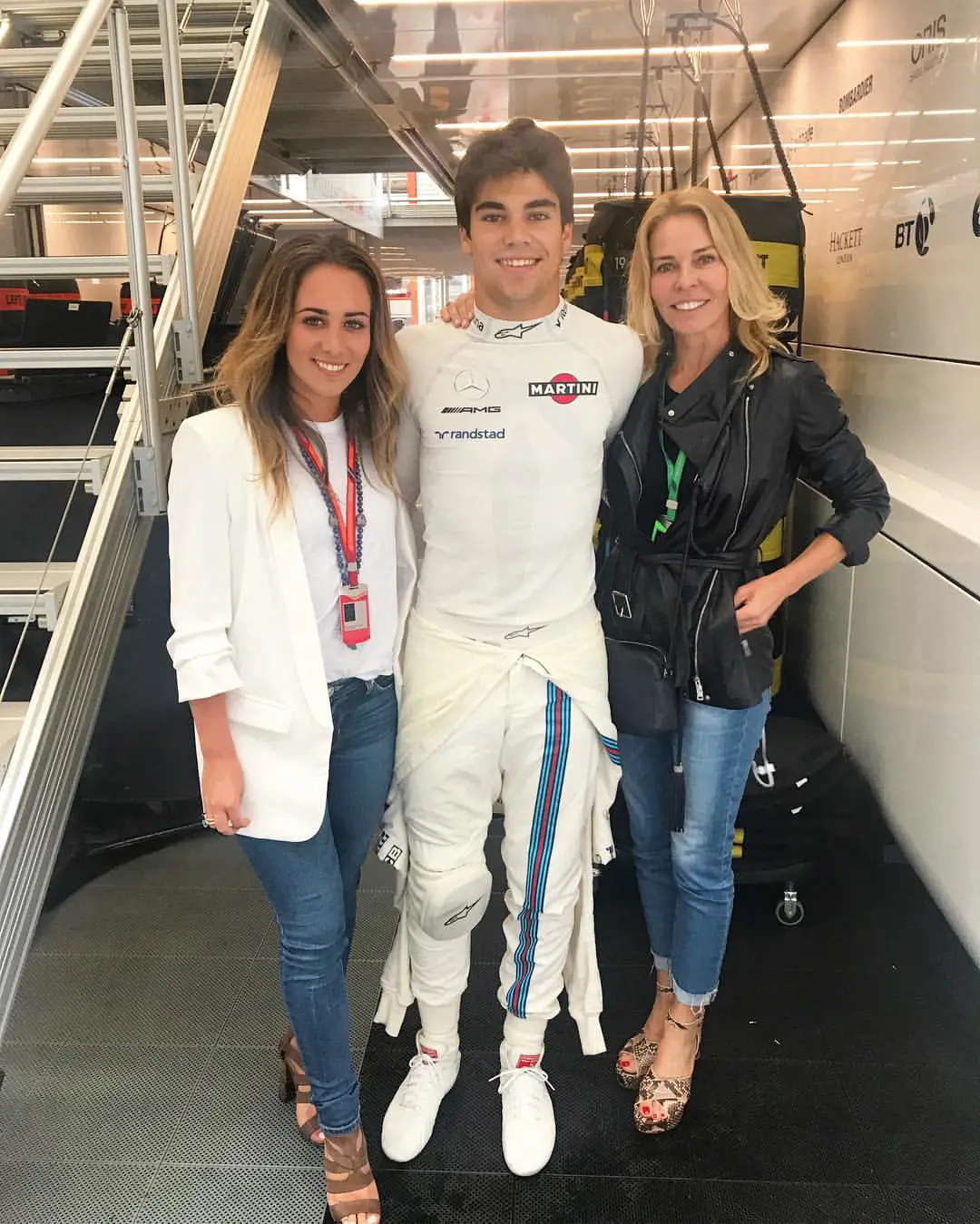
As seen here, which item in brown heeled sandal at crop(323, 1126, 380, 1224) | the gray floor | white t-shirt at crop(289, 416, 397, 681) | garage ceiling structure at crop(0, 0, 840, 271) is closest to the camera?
white t-shirt at crop(289, 416, 397, 681)

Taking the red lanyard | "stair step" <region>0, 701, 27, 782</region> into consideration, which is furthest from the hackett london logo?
"stair step" <region>0, 701, 27, 782</region>

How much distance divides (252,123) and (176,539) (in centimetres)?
226

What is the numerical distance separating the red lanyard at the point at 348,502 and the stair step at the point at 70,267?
4.52ft

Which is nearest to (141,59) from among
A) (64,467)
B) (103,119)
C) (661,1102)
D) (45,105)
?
(103,119)

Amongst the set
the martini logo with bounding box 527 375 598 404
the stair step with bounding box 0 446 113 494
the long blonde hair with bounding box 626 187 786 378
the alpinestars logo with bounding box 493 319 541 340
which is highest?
the long blonde hair with bounding box 626 187 786 378

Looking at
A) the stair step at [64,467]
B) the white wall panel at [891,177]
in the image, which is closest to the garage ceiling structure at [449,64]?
the white wall panel at [891,177]

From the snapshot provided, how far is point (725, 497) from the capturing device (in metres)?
1.59

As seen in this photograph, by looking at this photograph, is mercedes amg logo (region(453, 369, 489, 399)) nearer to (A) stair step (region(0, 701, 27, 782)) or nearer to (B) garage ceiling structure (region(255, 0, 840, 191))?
→ (A) stair step (region(0, 701, 27, 782))

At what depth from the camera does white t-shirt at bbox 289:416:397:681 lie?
4.63ft

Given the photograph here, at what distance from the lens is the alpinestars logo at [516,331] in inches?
60.4

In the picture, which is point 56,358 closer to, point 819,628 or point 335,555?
point 335,555

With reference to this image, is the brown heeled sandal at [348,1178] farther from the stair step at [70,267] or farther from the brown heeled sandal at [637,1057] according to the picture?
the stair step at [70,267]

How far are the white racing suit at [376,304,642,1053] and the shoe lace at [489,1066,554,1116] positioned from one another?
0.29 m

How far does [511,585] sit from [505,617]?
5 centimetres
